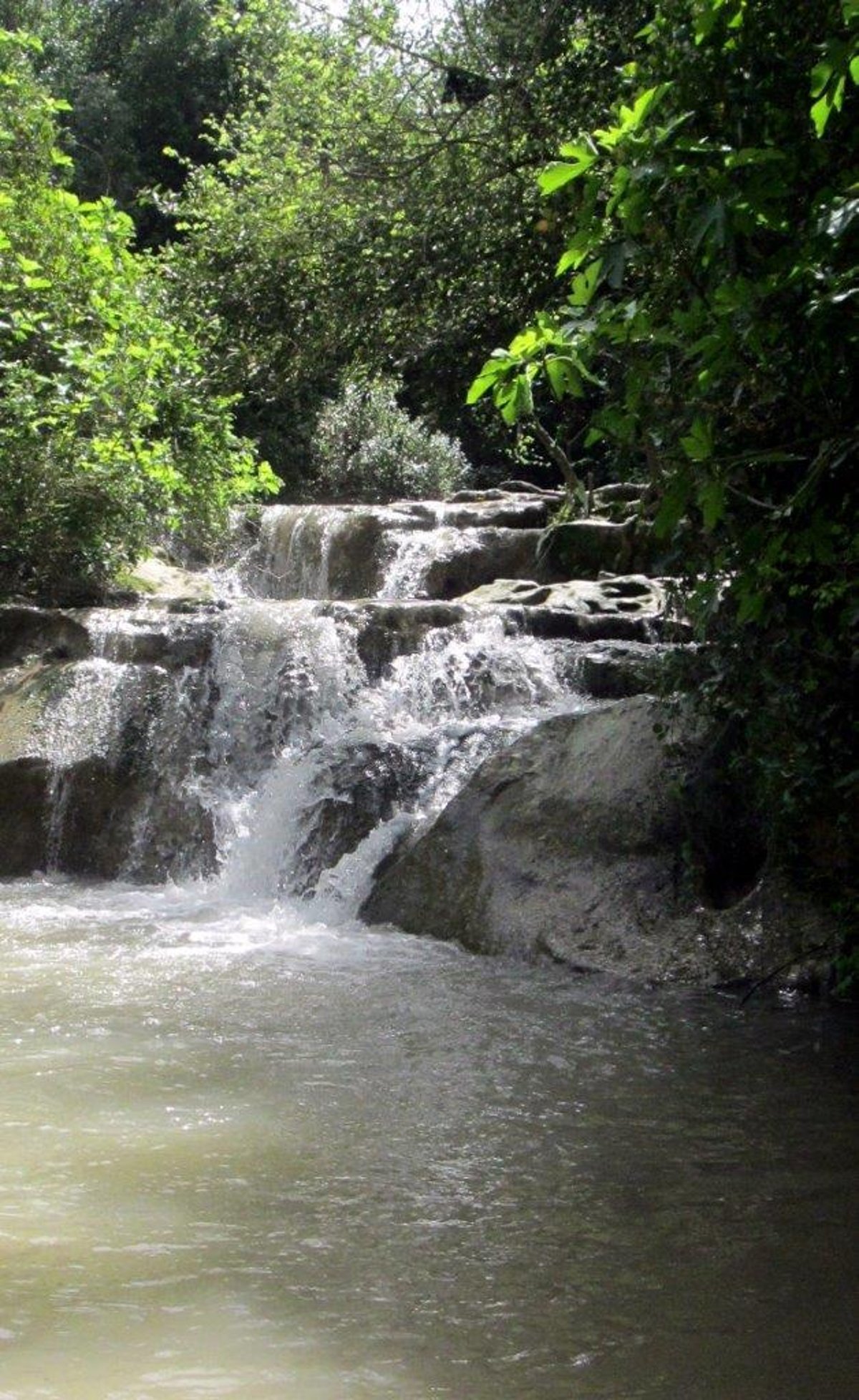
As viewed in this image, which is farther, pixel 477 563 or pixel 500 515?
pixel 500 515

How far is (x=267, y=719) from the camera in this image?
1013 cm

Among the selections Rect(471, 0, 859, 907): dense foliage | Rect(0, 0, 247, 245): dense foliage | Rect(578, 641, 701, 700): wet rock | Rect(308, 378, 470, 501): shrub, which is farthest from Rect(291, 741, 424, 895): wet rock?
Rect(0, 0, 247, 245): dense foliage

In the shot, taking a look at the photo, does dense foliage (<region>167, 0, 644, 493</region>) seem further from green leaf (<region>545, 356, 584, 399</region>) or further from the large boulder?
green leaf (<region>545, 356, 584, 399</region>)

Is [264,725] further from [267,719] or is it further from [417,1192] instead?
[417,1192]

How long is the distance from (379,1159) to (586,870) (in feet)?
10.6

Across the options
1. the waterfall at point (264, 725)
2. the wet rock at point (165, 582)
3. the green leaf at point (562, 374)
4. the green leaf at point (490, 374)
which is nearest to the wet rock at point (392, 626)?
the waterfall at point (264, 725)

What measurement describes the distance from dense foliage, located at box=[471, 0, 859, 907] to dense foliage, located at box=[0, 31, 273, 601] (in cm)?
571

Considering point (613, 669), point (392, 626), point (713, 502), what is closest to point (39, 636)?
point (392, 626)

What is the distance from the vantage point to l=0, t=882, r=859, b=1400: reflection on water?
2.74 metres

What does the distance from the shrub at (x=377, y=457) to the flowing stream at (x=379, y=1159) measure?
→ 1377cm

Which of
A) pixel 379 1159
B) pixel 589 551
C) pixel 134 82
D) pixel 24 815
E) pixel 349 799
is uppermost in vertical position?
pixel 134 82

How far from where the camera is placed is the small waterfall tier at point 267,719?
8.73 m

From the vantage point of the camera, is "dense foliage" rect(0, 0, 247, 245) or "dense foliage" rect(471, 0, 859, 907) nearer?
"dense foliage" rect(471, 0, 859, 907)

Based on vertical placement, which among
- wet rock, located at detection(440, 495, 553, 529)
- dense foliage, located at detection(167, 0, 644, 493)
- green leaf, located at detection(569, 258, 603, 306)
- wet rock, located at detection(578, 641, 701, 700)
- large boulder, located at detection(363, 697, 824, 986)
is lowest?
large boulder, located at detection(363, 697, 824, 986)
